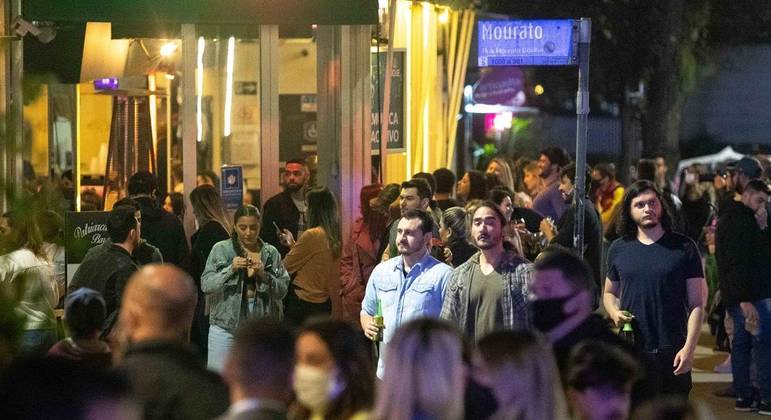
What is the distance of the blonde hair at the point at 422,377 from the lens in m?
4.75

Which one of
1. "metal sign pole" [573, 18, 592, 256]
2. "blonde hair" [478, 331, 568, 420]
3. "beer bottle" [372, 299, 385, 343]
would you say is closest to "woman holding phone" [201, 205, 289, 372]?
"beer bottle" [372, 299, 385, 343]

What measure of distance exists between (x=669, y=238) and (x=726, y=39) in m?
A: 26.7

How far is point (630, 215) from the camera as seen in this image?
9234 millimetres

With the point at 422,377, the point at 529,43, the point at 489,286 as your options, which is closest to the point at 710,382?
the point at 529,43

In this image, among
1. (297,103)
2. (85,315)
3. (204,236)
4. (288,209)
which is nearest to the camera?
(85,315)

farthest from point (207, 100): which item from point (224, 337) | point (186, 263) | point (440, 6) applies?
point (224, 337)

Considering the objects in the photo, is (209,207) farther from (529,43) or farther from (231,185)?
(529,43)

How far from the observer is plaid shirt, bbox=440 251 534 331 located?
26.6ft

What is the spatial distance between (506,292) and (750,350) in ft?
16.2

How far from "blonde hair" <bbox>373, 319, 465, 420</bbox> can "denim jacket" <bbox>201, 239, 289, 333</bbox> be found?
5572mm

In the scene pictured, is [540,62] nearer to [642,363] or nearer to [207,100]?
[642,363]

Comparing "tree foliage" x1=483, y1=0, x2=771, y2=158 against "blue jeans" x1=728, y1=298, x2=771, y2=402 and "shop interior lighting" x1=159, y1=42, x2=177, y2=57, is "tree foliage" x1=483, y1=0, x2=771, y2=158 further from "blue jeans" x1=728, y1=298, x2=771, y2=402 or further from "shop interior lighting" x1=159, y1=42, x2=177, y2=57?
"blue jeans" x1=728, y1=298, x2=771, y2=402

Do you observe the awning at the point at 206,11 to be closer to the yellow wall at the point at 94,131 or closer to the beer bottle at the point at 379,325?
the beer bottle at the point at 379,325

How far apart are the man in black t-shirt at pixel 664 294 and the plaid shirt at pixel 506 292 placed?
93 cm
